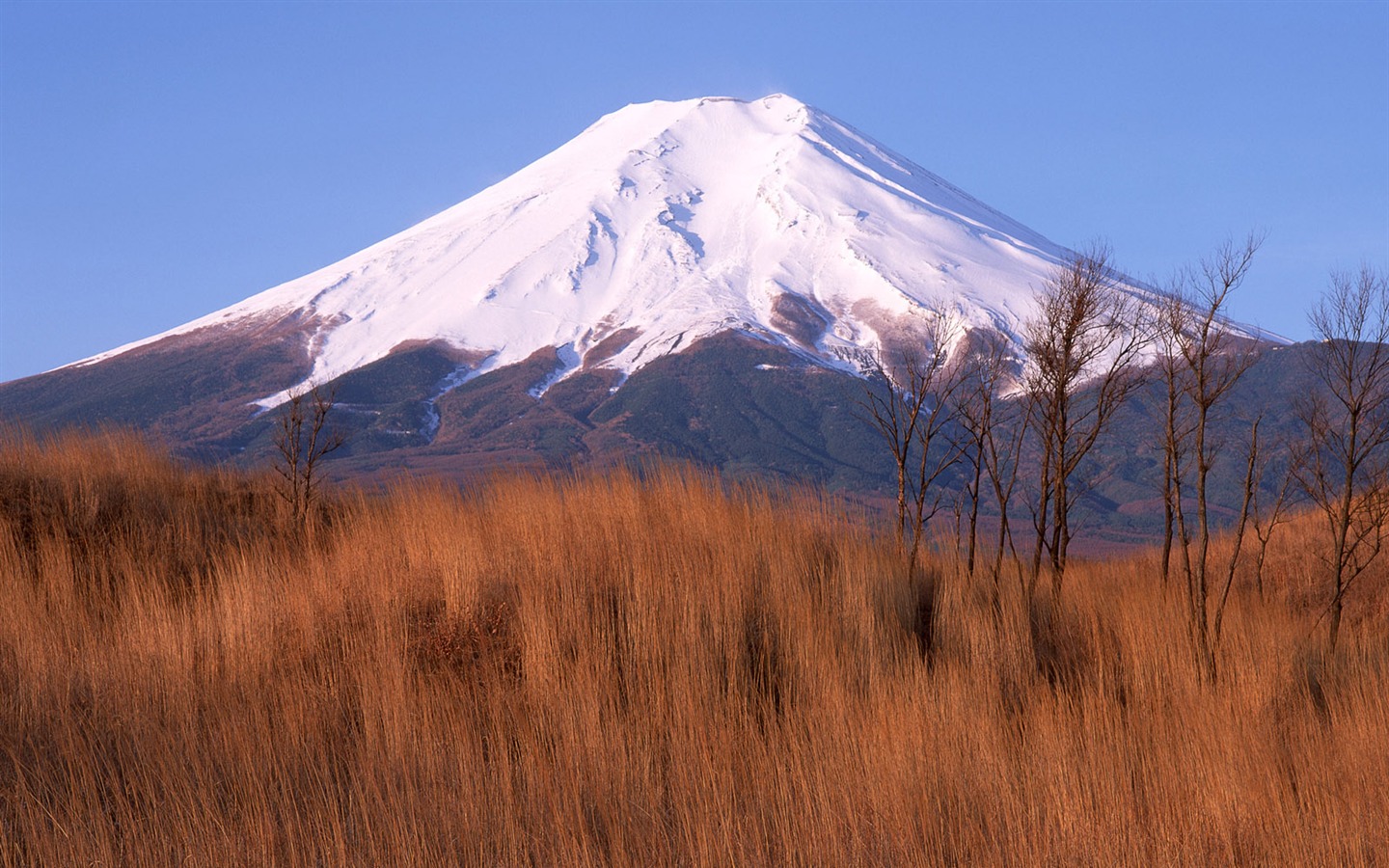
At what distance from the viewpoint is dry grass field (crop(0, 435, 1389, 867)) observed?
12.0 feet

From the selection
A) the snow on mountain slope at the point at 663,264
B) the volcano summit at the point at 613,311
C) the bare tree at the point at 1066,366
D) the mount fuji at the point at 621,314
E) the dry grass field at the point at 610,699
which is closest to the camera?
the dry grass field at the point at 610,699

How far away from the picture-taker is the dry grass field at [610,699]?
365 centimetres

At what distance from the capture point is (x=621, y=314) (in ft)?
418

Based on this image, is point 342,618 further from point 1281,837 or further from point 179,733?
point 1281,837

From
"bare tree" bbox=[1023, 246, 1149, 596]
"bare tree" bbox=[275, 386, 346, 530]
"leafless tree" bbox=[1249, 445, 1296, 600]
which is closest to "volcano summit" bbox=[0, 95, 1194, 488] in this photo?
"leafless tree" bbox=[1249, 445, 1296, 600]

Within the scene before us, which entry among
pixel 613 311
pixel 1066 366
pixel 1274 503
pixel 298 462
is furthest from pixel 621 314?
pixel 1066 366

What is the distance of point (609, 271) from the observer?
132m

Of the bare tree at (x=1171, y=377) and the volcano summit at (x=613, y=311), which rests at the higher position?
the volcano summit at (x=613, y=311)

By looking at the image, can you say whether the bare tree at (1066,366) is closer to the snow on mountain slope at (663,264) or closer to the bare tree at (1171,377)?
the bare tree at (1171,377)

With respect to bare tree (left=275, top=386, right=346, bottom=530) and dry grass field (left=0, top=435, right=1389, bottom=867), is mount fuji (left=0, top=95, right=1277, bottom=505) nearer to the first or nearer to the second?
bare tree (left=275, top=386, right=346, bottom=530)

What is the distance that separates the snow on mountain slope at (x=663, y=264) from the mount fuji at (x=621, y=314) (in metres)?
0.35

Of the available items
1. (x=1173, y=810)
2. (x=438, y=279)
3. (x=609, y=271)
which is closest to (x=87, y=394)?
(x=438, y=279)

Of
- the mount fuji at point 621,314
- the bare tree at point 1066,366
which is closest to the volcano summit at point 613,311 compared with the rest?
the mount fuji at point 621,314

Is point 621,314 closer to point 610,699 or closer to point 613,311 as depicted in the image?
point 613,311
